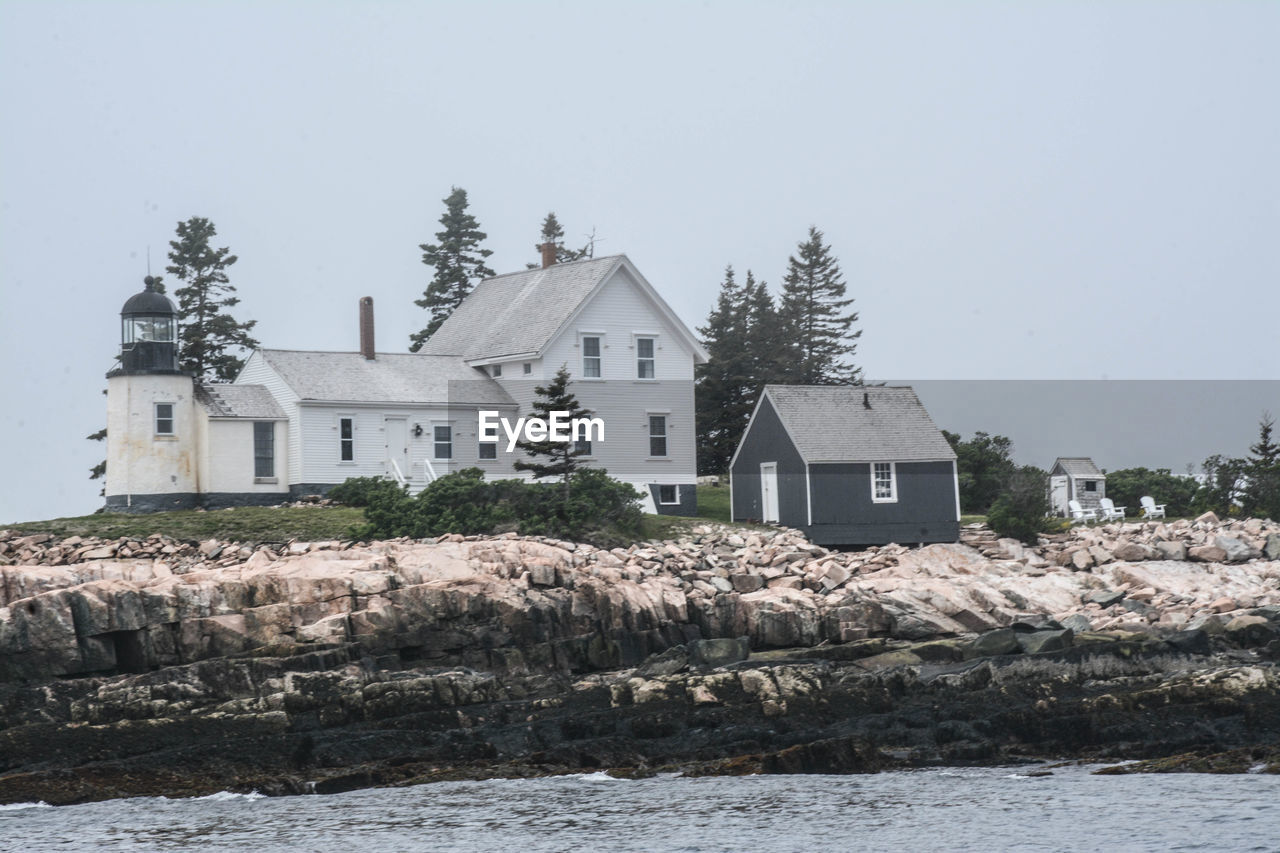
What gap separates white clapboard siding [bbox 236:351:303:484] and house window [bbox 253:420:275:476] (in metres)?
0.43

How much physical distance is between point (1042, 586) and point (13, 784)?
22.3 meters

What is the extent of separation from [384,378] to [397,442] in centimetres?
200

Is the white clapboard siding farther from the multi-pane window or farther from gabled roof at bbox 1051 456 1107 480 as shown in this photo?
gabled roof at bbox 1051 456 1107 480

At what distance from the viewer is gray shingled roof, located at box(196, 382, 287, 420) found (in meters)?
40.1

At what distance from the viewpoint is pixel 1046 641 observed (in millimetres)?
26734

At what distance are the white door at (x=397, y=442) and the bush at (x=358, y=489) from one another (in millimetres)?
1318

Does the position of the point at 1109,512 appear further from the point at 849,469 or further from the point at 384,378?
the point at 384,378

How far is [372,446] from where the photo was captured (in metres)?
41.8

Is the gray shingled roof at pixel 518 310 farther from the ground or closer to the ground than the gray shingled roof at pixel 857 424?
farther from the ground

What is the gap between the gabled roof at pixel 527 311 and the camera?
43312 mm

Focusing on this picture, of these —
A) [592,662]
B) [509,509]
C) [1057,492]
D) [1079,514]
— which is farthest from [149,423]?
[1057,492]

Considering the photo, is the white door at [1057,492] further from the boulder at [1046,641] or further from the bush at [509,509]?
the boulder at [1046,641]

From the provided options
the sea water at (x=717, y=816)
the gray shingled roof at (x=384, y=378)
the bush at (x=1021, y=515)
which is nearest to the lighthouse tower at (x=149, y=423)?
the gray shingled roof at (x=384, y=378)

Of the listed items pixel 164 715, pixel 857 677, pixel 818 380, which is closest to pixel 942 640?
pixel 857 677
